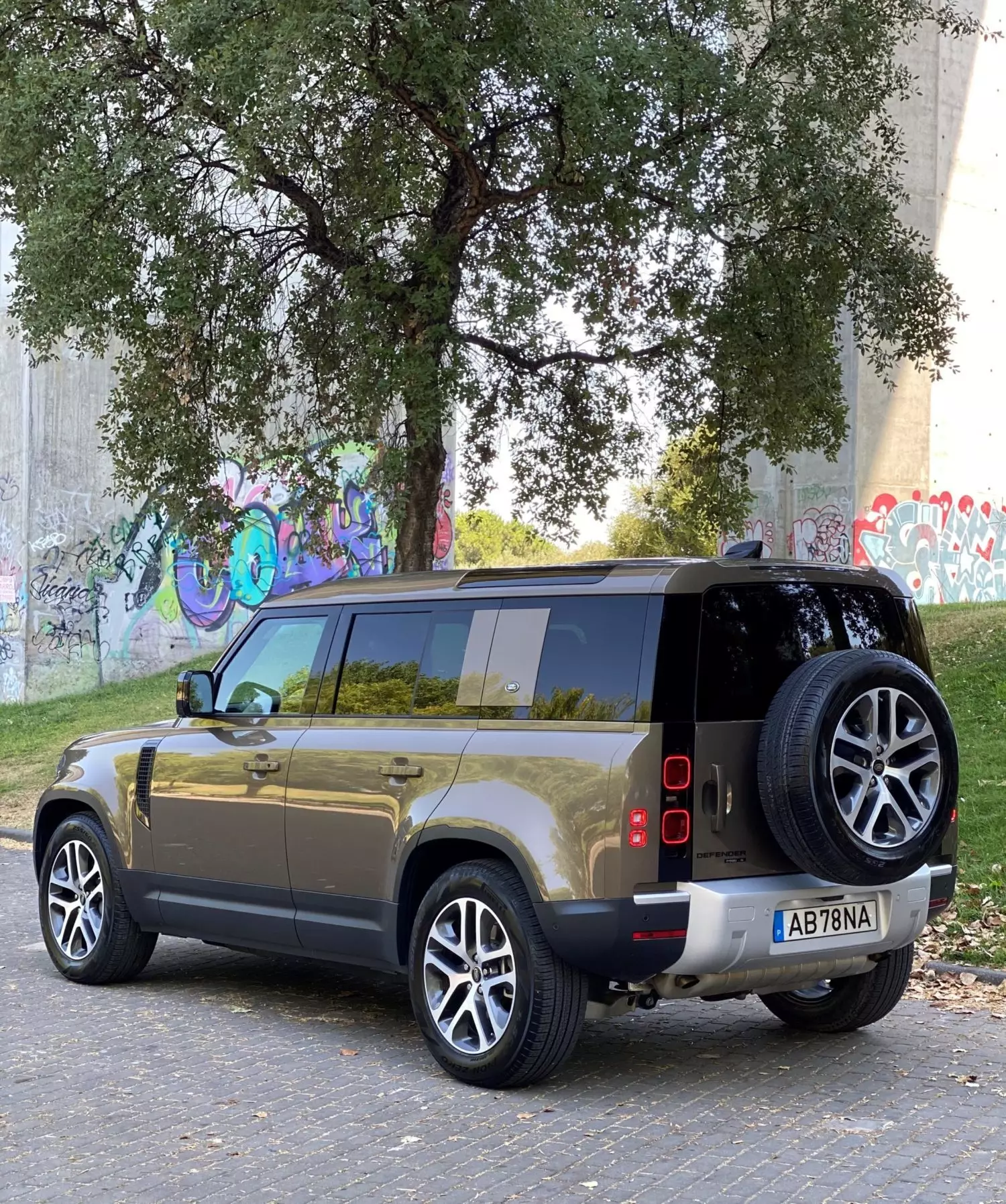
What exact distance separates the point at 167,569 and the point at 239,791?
21.0 meters

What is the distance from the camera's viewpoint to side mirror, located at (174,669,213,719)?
7195 millimetres

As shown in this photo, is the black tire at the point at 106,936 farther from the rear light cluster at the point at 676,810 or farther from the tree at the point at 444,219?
the tree at the point at 444,219

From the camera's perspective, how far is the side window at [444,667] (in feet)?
19.9

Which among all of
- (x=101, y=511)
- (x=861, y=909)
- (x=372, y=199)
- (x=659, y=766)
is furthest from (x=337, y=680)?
(x=101, y=511)

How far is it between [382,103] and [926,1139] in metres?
11.3

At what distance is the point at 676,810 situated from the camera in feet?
17.4

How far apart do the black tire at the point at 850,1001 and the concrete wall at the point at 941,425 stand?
3087 centimetres

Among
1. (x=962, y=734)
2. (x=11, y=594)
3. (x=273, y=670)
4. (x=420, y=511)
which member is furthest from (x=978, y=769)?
(x=11, y=594)

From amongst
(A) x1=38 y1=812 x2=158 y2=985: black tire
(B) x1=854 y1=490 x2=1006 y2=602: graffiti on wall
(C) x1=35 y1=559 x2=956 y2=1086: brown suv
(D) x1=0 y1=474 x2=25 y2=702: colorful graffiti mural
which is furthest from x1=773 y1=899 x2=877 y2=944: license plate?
(B) x1=854 y1=490 x2=1006 y2=602: graffiti on wall

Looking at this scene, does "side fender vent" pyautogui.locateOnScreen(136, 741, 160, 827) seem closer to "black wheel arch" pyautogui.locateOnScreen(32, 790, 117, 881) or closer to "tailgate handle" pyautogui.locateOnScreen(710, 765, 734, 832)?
"black wheel arch" pyautogui.locateOnScreen(32, 790, 117, 881)

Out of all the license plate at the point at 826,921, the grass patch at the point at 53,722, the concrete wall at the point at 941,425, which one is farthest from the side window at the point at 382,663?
the concrete wall at the point at 941,425

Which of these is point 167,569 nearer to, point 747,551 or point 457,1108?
point 747,551

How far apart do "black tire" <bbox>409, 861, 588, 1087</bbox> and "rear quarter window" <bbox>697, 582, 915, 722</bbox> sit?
0.98 m

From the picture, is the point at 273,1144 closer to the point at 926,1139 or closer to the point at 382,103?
the point at 926,1139
